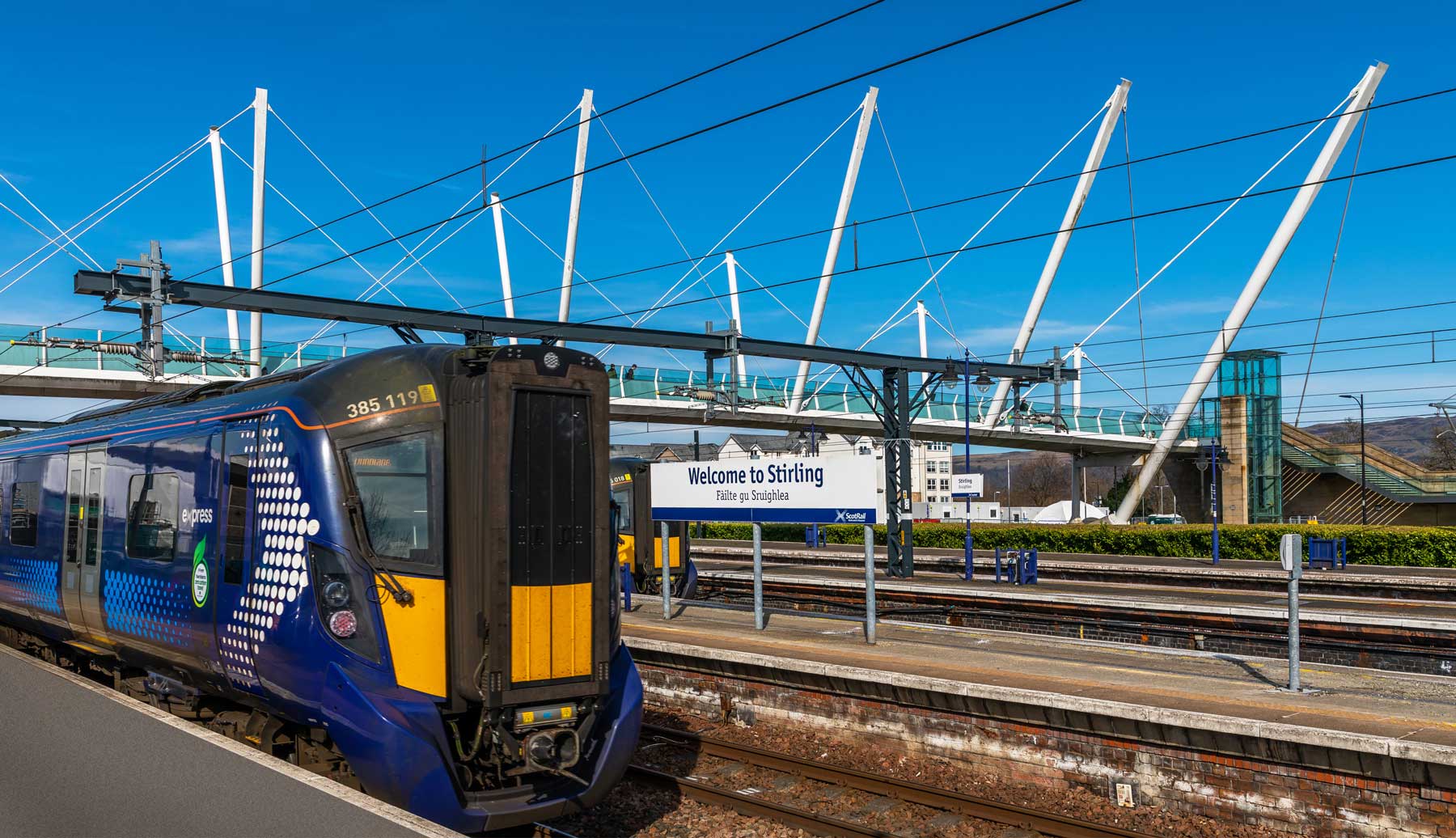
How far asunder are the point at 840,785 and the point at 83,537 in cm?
804

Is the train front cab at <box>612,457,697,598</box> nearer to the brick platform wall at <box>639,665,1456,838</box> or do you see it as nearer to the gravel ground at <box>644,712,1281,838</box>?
the gravel ground at <box>644,712,1281,838</box>

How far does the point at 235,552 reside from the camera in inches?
324

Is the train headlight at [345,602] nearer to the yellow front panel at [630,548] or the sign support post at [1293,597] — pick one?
the sign support post at [1293,597]

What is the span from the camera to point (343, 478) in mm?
7426

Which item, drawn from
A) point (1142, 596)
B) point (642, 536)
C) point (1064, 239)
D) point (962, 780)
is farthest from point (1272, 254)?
point (962, 780)

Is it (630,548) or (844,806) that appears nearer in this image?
(844,806)

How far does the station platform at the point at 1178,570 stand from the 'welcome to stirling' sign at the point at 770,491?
52.3 feet

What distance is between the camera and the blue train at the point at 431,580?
7188mm

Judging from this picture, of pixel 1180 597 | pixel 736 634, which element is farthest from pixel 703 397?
pixel 736 634

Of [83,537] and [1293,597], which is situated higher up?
[83,537]

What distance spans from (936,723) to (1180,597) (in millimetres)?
14213

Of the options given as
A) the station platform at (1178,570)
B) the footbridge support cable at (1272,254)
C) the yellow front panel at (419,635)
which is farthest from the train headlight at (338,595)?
the footbridge support cable at (1272,254)

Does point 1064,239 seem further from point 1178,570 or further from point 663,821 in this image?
point 663,821

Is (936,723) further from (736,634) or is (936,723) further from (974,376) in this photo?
(974,376)
